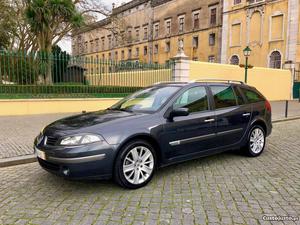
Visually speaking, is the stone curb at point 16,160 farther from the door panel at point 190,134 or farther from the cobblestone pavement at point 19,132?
the door panel at point 190,134

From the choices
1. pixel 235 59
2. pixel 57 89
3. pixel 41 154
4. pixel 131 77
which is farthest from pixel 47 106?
pixel 235 59

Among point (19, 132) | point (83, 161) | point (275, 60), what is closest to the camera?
point (83, 161)

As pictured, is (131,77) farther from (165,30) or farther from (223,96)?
(165,30)

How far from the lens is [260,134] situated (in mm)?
5957

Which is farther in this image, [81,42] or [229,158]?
[81,42]

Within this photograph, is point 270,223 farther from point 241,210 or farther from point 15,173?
point 15,173

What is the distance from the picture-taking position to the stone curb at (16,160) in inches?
203

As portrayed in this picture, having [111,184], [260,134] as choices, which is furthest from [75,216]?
[260,134]

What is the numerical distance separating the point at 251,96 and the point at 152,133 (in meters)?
2.88

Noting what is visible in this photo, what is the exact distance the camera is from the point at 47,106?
1162 centimetres

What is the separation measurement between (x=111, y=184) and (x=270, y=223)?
7.42 ft

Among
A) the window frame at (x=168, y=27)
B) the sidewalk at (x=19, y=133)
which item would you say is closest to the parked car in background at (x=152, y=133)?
the sidewalk at (x=19, y=133)

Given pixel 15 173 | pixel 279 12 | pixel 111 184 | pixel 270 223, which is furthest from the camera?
pixel 279 12

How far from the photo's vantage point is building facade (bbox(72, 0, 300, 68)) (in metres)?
27.7
